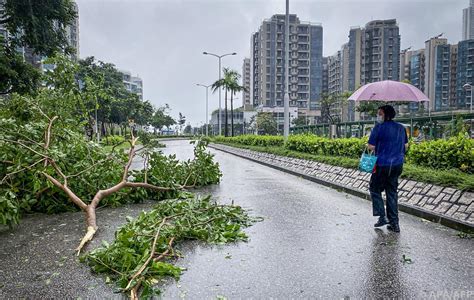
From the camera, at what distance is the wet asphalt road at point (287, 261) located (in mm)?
3748

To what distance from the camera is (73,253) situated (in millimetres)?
4887

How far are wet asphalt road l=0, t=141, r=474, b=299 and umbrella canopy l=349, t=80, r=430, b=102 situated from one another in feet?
6.57

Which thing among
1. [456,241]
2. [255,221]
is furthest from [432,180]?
[255,221]

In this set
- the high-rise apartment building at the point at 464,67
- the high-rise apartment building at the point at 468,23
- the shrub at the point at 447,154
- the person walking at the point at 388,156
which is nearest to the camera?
the person walking at the point at 388,156

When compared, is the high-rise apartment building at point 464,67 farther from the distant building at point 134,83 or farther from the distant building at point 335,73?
the distant building at point 134,83

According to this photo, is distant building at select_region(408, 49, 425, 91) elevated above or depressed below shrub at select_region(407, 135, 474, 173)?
above

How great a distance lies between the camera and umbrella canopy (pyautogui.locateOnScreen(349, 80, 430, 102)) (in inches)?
269

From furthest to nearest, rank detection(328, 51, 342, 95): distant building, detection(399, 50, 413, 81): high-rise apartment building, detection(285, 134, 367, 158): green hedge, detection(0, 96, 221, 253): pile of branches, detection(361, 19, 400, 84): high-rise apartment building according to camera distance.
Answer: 1. detection(328, 51, 342, 95): distant building
2. detection(399, 50, 413, 81): high-rise apartment building
3. detection(361, 19, 400, 84): high-rise apartment building
4. detection(285, 134, 367, 158): green hedge
5. detection(0, 96, 221, 253): pile of branches

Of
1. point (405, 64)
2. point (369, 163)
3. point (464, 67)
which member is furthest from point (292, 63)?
point (369, 163)

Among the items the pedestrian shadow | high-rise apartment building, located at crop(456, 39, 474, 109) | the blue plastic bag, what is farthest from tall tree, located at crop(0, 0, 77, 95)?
high-rise apartment building, located at crop(456, 39, 474, 109)

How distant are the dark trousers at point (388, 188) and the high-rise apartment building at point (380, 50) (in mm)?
99683

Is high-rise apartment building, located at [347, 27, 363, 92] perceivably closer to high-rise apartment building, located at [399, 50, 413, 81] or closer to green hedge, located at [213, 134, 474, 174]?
high-rise apartment building, located at [399, 50, 413, 81]

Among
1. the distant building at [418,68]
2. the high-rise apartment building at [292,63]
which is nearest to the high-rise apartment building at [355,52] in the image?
the high-rise apartment building at [292,63]

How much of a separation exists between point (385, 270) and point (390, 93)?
11.6 feet
